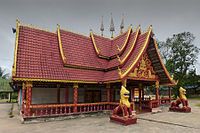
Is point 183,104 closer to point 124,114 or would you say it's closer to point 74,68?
point 124,114

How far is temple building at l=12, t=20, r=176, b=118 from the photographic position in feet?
35.9

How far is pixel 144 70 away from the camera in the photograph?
13000mm

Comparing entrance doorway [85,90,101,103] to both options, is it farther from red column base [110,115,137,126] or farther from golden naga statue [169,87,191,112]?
golden naga statue [169,87,191,112]

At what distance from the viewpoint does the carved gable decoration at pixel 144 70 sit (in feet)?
40.6

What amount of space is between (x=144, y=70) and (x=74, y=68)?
5104mm

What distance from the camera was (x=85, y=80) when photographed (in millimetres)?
12109

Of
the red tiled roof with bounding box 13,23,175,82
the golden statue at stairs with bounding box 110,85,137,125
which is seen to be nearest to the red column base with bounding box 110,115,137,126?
the golden statue at stairs with bounding box 110,85,137,125

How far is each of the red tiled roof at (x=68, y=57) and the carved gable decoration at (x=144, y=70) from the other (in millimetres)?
775

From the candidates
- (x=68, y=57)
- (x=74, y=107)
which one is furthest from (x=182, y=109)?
(x=68, y=57)

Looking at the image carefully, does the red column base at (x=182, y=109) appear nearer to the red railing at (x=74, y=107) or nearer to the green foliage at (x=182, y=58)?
the red railing at (x=74, y=107)

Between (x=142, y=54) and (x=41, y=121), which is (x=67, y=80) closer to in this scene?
(x=41, y=121)

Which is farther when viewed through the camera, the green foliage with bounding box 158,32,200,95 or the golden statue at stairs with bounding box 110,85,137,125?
the green foliage with bounding box 158,32,200,95

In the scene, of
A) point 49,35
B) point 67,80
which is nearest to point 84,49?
point 49,35

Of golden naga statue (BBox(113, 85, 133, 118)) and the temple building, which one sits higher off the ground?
the temple building
